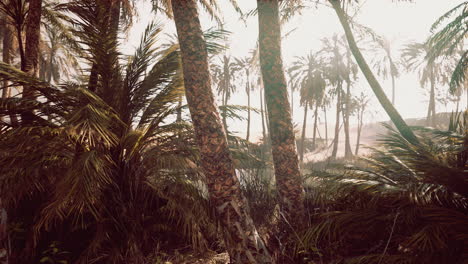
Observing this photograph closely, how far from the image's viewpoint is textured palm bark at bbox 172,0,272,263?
3.36 m

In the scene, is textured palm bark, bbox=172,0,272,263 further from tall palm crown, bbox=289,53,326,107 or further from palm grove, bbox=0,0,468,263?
tall palm crown, bbox=289,53,326,107

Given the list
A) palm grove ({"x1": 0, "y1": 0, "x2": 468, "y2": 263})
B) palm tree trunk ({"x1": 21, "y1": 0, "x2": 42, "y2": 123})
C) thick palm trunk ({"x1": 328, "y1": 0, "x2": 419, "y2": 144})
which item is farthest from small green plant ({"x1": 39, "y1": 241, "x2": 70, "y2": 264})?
thick palm trunk ({"x1": 328, "y1": 0, "x2": 419, "y2": 144})

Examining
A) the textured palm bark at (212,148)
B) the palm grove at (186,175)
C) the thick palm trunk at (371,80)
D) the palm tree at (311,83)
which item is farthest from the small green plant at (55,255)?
the palm tree at (311,83)

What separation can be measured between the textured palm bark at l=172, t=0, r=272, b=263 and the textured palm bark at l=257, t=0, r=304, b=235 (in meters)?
1.01

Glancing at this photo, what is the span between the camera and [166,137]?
16.4 ft

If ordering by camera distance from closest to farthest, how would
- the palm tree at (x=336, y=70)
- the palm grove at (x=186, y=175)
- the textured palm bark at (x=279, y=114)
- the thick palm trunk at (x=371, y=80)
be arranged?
the palm grove at (x=186, y=175)
the textured palm bark at (x=279, y=114)
the thick palm trunk at (x=371, y=80)
the palm tree at (x=336, y=70)

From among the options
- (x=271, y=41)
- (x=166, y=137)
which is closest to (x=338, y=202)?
(x=271, y=41)

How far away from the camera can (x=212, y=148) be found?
342 centimetres

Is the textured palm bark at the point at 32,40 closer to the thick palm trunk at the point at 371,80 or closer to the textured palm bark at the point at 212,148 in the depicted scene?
the textured palm bark at the point at 212,148

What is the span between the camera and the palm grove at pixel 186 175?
308 centimetres

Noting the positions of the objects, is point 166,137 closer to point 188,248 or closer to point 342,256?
point 188,248

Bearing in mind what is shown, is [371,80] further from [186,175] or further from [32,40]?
[32,40]

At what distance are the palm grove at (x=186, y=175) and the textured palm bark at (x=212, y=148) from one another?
1 centimetres

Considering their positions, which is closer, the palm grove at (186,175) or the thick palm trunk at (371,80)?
the palm grove at (186,175)
